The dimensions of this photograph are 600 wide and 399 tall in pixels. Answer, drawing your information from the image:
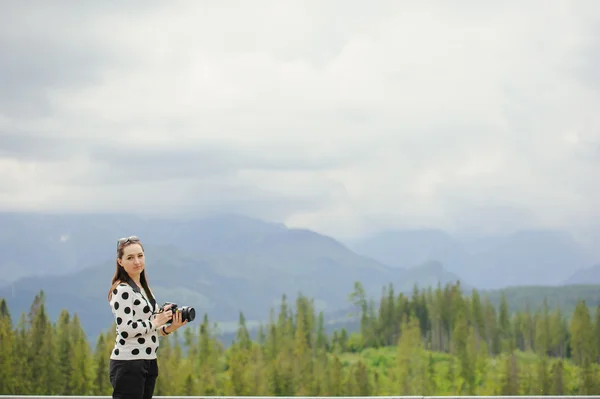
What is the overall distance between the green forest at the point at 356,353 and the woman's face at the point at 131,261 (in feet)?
15.3

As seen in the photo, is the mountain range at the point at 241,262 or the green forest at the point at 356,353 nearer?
the green forest at the point at 356,353

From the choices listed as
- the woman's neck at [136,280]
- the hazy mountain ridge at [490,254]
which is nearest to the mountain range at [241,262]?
the hazy mountain ridge at [490,254]

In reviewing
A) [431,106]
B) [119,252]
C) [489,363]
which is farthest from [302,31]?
[119,252]

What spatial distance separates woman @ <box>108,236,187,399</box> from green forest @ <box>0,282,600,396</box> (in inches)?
182

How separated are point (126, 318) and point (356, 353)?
4.99m

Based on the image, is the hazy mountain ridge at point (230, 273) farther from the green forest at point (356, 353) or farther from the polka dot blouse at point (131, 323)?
the polka dot blouse at point (131, 323)

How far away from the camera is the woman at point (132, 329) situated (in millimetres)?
2250

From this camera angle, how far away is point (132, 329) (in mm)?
2240

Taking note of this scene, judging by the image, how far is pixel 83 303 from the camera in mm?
7949

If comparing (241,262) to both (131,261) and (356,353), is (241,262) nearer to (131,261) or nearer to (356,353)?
(356,353)

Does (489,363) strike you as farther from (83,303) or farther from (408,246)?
(83,303)

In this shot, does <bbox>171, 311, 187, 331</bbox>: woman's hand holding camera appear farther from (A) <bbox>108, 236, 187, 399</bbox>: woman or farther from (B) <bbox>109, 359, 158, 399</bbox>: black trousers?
(B) <bbox>109, 359, 158, 399</bbox>: black trousers

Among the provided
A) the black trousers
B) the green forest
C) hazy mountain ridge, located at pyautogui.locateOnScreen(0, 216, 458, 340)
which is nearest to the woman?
the black trousers

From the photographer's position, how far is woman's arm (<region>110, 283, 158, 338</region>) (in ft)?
7.36
